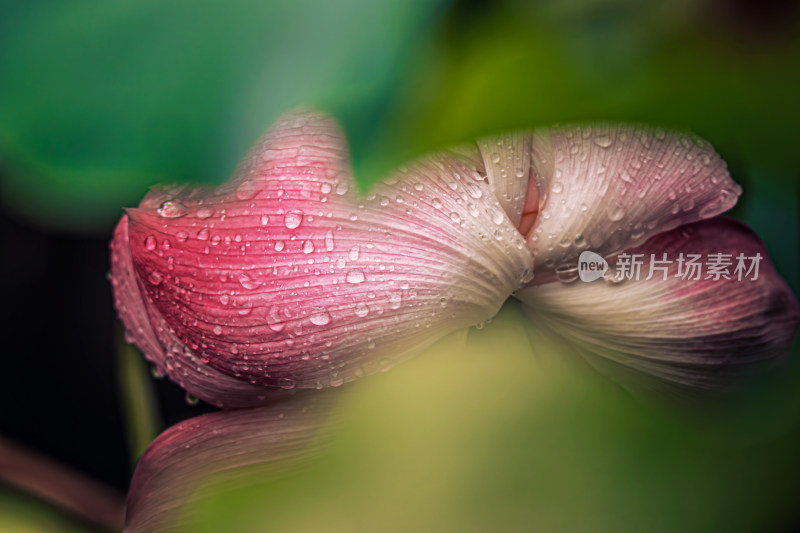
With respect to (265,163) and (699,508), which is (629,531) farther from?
(265,163)

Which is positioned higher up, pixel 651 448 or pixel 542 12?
pixel 542 12

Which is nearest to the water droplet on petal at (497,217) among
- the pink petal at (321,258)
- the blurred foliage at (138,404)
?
the pink petal at (321,258)

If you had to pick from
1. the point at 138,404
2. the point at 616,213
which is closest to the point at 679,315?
the point at 616,213

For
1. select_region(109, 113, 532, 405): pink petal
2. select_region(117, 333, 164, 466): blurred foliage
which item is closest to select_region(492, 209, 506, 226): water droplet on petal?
select_region(109, 113, 532, 405): pink petal

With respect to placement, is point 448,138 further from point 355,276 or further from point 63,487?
point 63,487

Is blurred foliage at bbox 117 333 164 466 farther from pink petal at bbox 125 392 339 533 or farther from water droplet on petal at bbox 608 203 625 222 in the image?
water droplet on petal at bbox 608 203 625 222

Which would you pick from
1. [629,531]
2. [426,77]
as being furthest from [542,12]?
[629,531]

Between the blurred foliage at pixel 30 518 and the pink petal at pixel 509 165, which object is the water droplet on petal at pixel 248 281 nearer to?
the pink petal at pixel 509 165
